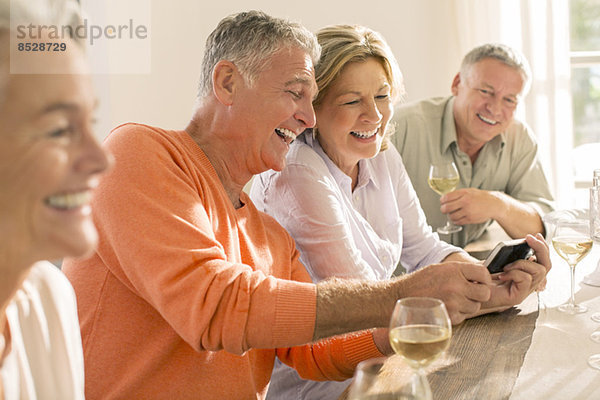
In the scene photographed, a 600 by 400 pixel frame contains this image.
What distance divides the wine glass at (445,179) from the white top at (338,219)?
518 mm

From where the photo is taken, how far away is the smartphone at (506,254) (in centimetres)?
159

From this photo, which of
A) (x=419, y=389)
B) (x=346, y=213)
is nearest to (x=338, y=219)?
(x=346, y=213)

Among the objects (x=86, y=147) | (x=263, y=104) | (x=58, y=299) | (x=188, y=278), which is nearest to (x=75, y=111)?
(x=86, y=147)

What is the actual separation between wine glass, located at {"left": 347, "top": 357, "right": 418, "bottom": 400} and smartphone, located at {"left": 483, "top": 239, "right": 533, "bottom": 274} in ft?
2.30

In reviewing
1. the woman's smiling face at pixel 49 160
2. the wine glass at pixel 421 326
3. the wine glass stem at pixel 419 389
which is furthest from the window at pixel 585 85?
the woman's smiling face at pixel 49 160

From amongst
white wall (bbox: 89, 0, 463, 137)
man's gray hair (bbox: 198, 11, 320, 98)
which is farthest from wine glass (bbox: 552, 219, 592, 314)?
white wall (bbox: 89, 0, 463, 137)

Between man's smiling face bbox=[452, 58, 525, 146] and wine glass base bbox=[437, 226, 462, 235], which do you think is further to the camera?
man's smiling face bbox=[452, 58, 525, 146]

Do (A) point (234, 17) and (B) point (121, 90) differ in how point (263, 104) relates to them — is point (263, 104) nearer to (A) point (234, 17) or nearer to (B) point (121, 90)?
(A) point (234, 17)

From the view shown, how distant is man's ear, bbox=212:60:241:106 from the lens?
5.24 ft

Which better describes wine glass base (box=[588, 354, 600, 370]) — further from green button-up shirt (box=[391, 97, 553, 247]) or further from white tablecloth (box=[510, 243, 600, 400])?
green button-up shirt (box=[391, 97, 553, 247])

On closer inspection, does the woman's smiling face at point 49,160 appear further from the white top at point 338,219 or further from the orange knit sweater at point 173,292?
the white top at point 338,219

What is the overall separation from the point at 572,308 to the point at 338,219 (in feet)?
2.10

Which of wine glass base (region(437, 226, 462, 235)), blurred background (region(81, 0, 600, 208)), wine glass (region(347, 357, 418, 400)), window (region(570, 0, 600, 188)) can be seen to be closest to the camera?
wine glass (region(347, 357, 418, 400))

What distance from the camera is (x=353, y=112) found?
1.95m
